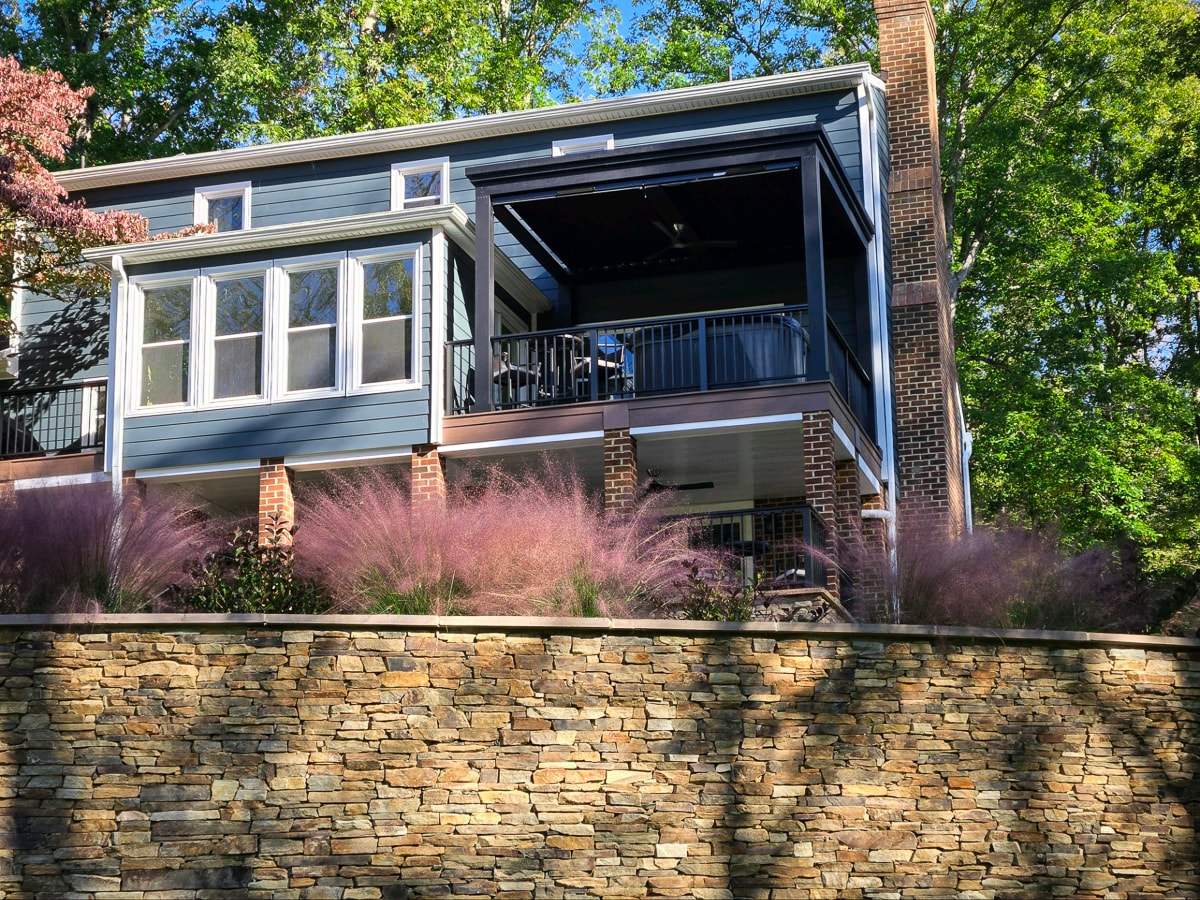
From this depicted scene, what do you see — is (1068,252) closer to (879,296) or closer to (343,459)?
(879,296)

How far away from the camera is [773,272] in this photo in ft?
60.6

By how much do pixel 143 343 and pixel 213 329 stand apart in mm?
910

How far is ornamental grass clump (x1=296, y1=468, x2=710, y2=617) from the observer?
11.5 metres

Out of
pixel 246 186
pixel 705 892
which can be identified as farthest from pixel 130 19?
pixel 705 892

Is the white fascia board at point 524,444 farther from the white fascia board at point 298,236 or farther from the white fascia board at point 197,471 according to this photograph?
the white fascia board at point 298,236

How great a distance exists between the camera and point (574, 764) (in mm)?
A: 10812

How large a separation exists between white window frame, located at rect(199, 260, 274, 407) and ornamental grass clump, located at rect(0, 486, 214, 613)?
426cm

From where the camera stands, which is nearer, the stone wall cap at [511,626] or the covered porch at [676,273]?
the stone wall cap at [511,626]

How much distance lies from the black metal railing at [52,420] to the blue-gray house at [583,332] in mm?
109

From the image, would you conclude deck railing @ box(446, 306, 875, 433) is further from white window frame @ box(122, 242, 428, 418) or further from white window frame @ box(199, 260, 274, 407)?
white window frame @ box(199, 260, 274, 407)

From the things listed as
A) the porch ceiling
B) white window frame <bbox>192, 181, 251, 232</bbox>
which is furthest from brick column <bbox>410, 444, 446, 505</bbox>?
white window frame <bbox>192, 181, 251, 232</bbox>

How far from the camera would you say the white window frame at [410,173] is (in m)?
19.9

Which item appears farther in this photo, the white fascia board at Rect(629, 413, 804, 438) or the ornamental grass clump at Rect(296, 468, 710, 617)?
the white fascia board at Rect(629, 413, 804, 438)

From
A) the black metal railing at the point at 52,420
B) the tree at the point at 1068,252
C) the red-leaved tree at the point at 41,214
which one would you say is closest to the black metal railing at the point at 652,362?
the black metal railing at the point at 52,420
